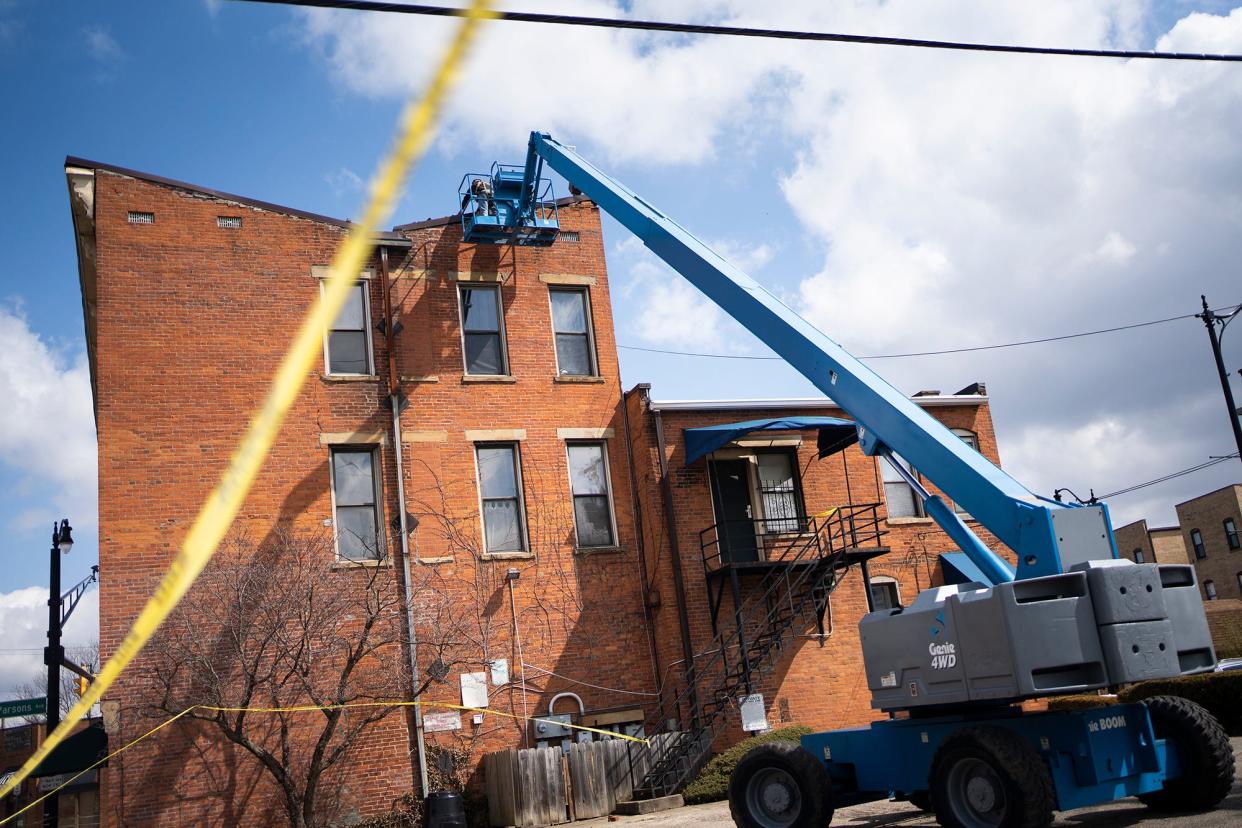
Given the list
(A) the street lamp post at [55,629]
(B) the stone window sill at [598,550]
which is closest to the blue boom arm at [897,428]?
(B) the stone window sill at [598,550]

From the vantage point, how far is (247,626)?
17.0 meters

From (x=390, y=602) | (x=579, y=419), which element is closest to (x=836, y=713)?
(x=579, y=419)

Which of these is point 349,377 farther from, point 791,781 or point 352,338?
point 791,781

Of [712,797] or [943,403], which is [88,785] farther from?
[943,403]

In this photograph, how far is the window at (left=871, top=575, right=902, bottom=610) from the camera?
2328cm

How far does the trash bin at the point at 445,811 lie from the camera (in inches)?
670

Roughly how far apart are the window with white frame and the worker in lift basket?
9.32 feet

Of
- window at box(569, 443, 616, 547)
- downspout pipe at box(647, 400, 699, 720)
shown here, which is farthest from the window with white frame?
downspout pipe at box(647, 400, 699, 720)

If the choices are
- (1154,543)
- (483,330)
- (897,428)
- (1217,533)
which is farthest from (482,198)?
(1154,543)

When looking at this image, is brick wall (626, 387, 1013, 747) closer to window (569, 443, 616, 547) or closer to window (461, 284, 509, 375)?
window (569, 443, 616, 547)

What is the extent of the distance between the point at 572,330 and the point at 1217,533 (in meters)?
44.6

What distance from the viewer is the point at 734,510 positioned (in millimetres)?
Result: 23000

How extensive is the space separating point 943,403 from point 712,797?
36.9 feet

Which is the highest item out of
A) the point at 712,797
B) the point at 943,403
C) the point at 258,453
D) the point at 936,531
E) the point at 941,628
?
the point at 943,403
